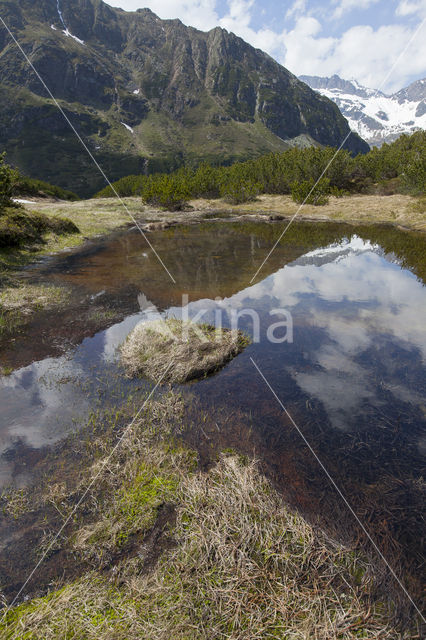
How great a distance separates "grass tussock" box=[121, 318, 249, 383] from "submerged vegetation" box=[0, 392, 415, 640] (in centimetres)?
452

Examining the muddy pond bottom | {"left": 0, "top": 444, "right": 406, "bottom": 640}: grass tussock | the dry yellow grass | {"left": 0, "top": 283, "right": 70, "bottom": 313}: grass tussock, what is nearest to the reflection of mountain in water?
the muddy pond bottom

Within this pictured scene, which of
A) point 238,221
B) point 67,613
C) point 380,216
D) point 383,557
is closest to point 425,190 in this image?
point 380,216

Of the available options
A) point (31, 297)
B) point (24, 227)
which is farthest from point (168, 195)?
point (31, 297)

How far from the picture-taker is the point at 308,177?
3408 inches

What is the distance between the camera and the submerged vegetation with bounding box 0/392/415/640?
4.61m

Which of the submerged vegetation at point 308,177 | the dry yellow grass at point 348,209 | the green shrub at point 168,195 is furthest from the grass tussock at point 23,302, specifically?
the submerged vegetation at point 308,177

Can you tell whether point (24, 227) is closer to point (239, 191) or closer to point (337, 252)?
point (337, 252)

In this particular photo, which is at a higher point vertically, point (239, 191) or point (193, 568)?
point (239, 191)

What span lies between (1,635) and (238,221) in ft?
204

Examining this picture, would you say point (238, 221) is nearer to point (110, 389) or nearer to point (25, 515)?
point (110, 389)

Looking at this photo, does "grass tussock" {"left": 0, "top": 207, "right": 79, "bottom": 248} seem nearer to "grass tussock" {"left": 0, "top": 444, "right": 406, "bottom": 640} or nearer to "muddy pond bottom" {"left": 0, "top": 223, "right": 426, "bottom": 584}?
"muddy pond bottom" {"left": 0, "top": 223, "right": 426, "bottom": 584}

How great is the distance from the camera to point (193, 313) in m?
18.0

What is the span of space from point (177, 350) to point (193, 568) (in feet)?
25.6

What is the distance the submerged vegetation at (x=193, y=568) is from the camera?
15.1 feet
